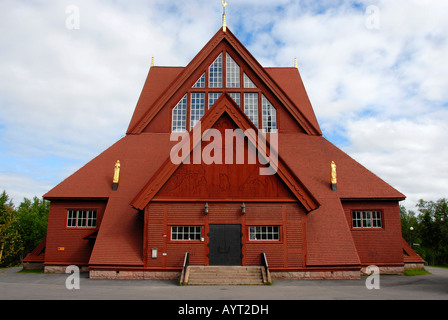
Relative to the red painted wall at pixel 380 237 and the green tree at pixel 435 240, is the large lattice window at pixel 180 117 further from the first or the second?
the green tree at pixel 435 240

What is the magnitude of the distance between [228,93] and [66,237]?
52.2 feet

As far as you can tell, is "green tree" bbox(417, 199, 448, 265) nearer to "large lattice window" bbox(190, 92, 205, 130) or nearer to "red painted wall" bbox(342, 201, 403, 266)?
"red painted wall" bbox(342, 201, 403, 266)

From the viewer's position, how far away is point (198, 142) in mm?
20375

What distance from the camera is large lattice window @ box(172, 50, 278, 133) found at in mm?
26438

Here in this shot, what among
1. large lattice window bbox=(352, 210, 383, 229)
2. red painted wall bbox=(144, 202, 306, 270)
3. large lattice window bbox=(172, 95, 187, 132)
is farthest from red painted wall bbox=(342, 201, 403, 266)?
large lattice window bbox=(172, 95, 187, 132)

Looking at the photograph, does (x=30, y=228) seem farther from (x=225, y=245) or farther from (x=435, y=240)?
(x=435, y=240)

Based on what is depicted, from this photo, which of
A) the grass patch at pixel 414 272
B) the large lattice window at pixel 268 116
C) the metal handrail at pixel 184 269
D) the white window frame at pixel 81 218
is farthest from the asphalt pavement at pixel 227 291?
the large lattice window at pixel 268 116

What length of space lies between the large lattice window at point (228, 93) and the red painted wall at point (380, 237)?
869cm

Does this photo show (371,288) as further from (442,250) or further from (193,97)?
(442,250)

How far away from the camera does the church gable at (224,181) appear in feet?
67.2

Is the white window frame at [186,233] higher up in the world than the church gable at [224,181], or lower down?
lower down

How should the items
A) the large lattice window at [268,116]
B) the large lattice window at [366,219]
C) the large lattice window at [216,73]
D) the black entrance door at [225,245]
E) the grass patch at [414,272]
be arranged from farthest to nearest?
the large lattice window at [216,73] < the large lattice window at [268,116] < the large lattice window at [366,219] < the grass patch at [414,272] < the black entrance door at [225,245]

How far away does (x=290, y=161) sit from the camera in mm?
24500

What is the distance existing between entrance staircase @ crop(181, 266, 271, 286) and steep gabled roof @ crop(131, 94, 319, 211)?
4.64 metres
